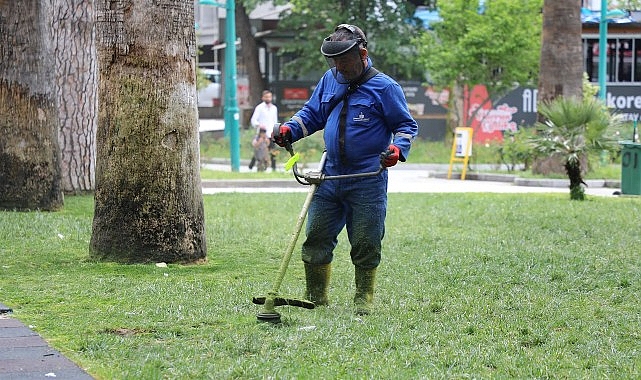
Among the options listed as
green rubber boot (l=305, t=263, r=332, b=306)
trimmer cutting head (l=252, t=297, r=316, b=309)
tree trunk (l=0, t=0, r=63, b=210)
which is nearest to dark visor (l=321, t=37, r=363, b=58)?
green rubber boot (l=305, t=263, r=332, b=306)

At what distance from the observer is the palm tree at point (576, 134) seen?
18.1 meters

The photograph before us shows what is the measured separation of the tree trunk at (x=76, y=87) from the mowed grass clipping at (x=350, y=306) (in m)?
2.87

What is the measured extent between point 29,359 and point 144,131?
392 centimetres

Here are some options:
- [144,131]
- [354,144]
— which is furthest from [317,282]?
[144,131]

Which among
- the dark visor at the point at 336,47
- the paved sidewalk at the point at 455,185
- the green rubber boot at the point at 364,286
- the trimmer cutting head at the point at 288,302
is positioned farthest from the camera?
the paved sidewalk at the point at 455,185

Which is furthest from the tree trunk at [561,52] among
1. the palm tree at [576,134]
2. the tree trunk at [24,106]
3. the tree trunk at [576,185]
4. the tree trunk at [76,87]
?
the tree trunk at [24,106]

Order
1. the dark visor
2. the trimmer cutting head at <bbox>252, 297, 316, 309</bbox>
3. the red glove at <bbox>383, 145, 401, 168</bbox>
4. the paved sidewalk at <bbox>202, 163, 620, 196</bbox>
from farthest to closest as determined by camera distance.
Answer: the paved sidewalk at <bbox>202, 163, 620, 196</bbox>, the dark visor, the red glove at <bbox>383, 145, 401, 168</bbox>, the trimmer cutting head at <bbox>252, 297, 316, 309</bbox>

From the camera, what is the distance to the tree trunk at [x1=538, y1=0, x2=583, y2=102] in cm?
2347

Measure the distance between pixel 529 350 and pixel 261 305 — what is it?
1862mm

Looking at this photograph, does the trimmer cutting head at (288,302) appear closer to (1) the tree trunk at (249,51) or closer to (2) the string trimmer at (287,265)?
(2) the string trimmer at (287,265)

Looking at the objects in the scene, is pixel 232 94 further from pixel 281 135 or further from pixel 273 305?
pixel 273 305

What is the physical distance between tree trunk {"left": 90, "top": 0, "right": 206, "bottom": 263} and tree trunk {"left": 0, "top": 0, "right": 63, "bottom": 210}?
4.02m

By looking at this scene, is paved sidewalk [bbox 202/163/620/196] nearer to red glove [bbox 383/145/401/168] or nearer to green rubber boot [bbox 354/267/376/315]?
green rubber boot [bbox 354/267/376/315]

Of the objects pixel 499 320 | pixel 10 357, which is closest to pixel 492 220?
pixel 499 320
